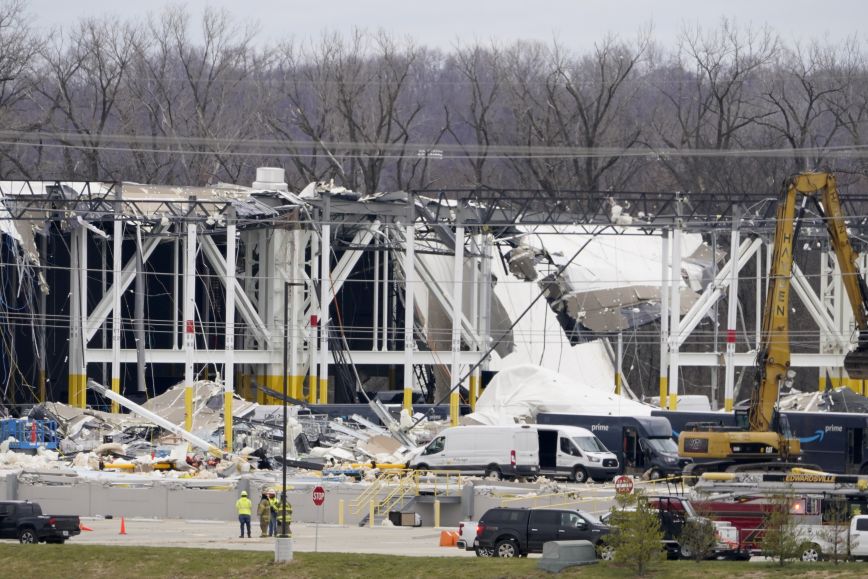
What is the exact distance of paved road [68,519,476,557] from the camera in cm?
3619

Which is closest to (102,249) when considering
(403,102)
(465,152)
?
(465,152)

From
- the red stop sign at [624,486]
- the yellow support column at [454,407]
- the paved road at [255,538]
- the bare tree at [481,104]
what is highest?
the bare tree at [481,104]

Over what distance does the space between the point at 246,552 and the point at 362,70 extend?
85.3 metres

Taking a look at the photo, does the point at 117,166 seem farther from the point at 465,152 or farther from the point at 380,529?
the point at 380,529

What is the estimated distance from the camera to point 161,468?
51969 millimetres

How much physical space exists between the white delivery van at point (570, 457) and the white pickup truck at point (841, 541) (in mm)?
17262

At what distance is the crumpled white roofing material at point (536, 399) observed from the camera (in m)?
62.7

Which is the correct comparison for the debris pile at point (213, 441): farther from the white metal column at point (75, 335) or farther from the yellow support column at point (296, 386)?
the yellow support column at point (296, 386)

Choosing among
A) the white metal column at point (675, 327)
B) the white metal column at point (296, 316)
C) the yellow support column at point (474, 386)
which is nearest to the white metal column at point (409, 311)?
the white metal column at point (296, 316)

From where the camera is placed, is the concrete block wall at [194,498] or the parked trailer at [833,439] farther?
the parked trailer at [833,439]

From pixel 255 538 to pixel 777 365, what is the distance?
631 inches

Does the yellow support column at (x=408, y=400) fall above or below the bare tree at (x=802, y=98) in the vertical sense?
below

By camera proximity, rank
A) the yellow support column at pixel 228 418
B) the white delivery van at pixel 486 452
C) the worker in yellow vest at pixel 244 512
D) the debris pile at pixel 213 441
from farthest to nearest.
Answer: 1. the yellow support column at pixel 228 418
2. the debris pile at pixel 213 441
3. the white delivery van at pixel 486 452
4. the worker in yellow vest at pixel 244 512

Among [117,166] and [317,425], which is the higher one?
[117,166]
